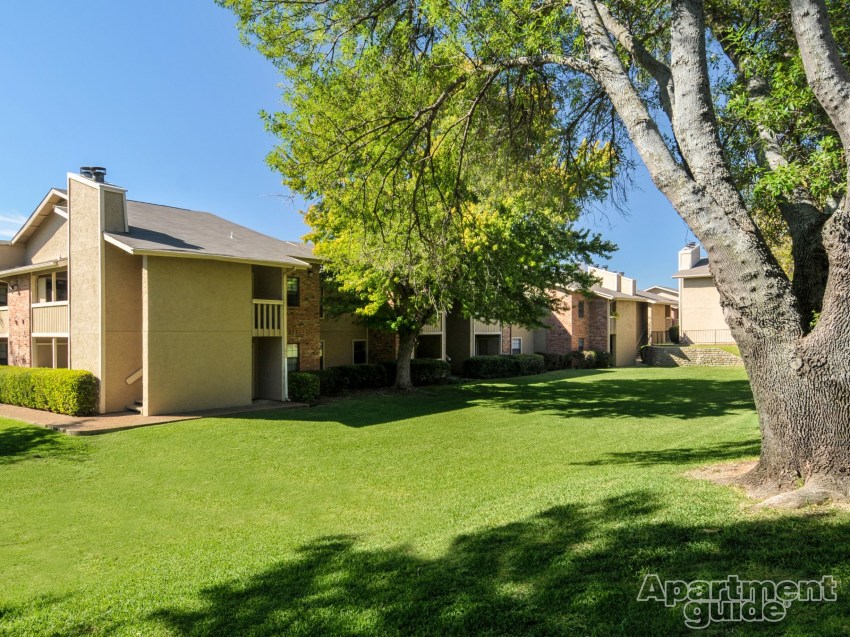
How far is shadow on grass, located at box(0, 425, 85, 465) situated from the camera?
11.4m

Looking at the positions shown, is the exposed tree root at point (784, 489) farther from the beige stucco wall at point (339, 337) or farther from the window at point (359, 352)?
the window at point (359, 352)

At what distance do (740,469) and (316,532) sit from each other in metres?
5.19

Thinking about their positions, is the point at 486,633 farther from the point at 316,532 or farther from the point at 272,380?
the point at 272,380

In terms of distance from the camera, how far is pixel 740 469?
6.91 meters

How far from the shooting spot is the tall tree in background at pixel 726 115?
210 inches

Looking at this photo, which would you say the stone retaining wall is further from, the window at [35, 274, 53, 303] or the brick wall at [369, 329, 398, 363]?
the window at [35, 274, 53, 303]

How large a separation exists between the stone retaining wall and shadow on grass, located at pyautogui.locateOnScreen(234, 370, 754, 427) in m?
9.72

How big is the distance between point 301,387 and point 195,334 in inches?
154

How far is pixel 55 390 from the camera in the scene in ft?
51.5

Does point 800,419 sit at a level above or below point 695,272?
below

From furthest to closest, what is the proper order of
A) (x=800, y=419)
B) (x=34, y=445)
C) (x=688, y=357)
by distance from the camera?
(x=688, y=357) → (x=34, y=445) → (x=800, y=419)

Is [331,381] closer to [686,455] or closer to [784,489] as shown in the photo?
[686,455]

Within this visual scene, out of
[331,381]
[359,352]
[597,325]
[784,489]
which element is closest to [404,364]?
[331,381]

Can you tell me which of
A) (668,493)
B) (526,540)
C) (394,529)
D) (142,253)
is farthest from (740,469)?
(142,253)
